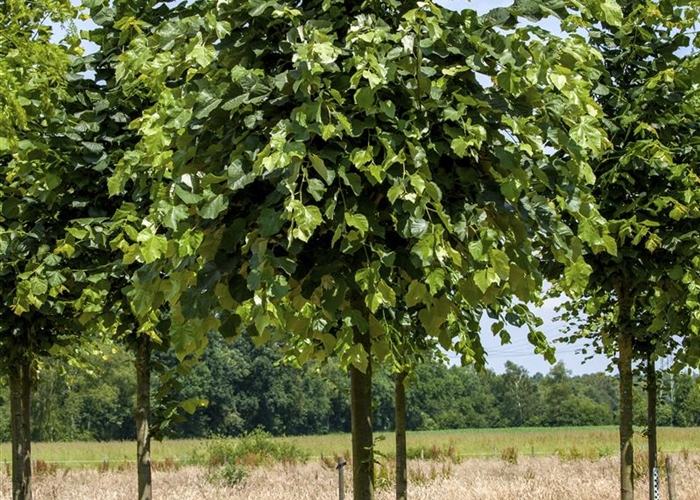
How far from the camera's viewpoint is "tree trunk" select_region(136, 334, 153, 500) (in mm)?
8828

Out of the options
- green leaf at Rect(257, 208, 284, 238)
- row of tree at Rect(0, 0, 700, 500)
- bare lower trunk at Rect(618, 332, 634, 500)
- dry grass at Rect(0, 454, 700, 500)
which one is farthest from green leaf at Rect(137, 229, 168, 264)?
dry grass at Rect(0, 454, 700, 500)

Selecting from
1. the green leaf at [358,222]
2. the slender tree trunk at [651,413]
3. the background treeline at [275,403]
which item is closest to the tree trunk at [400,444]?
the slender tree trunk at [651,413]

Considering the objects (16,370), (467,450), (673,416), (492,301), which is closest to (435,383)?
(673,416)

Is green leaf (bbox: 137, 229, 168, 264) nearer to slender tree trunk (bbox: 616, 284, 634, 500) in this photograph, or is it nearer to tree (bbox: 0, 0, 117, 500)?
tree (bbox: 0, 0, 117, 500)

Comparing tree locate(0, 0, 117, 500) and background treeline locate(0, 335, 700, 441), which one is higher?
tree locate(0, 0, 117, 500)

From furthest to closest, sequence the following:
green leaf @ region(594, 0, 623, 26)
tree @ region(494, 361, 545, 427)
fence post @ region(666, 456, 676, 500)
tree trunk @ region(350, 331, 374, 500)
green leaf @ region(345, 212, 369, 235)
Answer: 1. tree @ region(494, 361, 545, 427)
2. fence post @ region(666, 456, 676, 500)
3. tree trunk @ region(350, 331, 374, 500)
4. green leaf @ region(594, 0, 623, 26)
5. green leaf @ region(345, 212, 369, 235)

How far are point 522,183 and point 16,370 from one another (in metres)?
9.31

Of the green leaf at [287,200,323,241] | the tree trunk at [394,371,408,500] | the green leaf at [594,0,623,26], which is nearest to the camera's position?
the green leaf at [287,200,323,241]

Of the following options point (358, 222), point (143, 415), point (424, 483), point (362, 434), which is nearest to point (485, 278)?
point (358, 222)

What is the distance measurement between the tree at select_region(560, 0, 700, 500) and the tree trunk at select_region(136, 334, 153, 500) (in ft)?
14.9

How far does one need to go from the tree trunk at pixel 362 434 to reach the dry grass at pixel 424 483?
9.85 metres

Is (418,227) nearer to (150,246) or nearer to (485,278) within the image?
(485,278)

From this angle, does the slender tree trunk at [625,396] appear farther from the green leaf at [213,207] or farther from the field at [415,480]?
the green leaf at [213,207]

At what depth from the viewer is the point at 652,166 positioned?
8.55 metres
